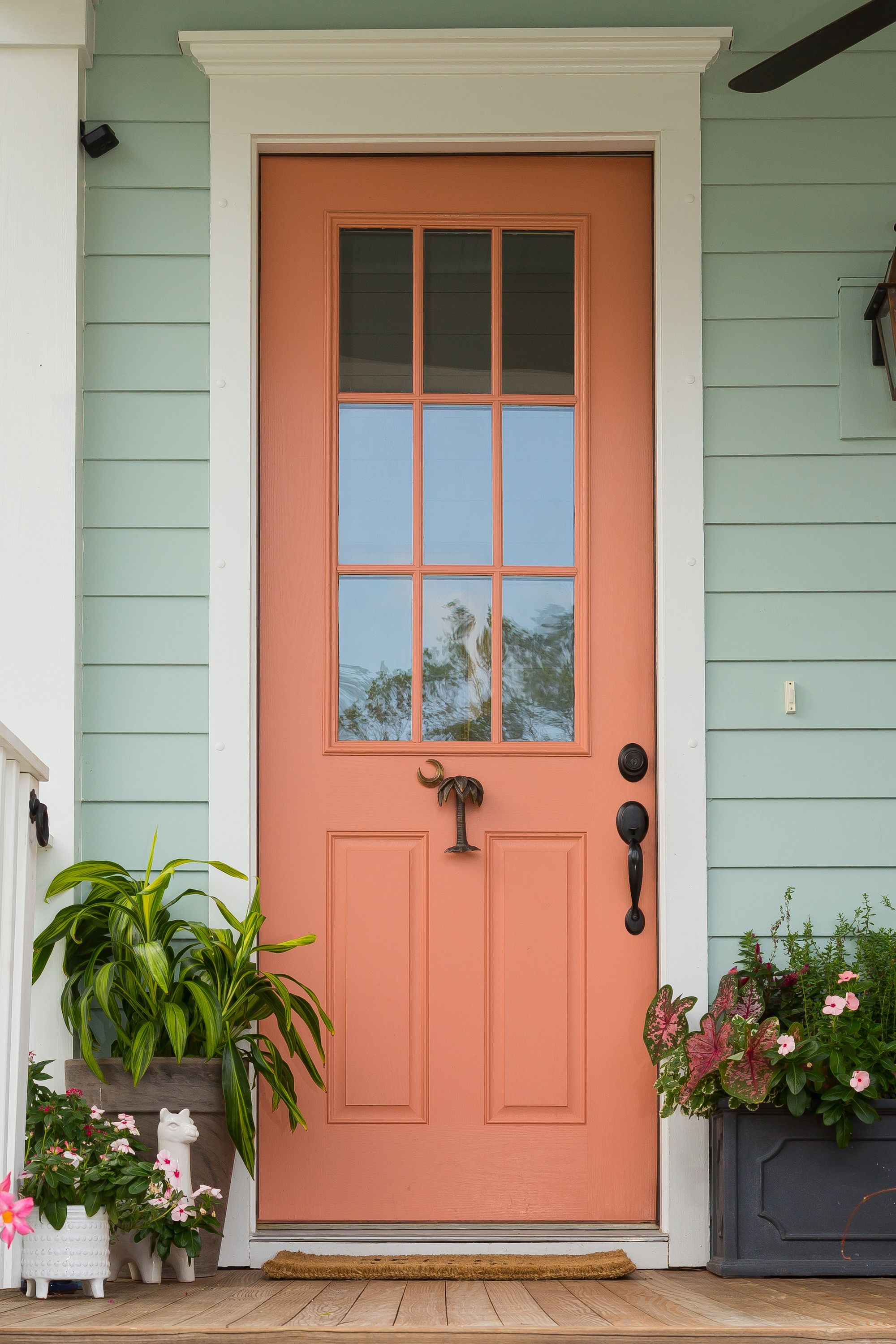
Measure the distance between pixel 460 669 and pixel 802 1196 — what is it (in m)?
1.26

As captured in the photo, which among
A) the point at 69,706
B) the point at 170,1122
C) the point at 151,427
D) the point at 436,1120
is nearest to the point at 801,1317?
the point at 436,1120

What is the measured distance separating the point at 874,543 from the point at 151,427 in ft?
5.32

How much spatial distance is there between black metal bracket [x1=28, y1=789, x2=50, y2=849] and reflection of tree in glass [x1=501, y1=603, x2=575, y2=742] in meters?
0.99

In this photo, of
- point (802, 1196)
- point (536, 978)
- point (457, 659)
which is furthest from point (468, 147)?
point (802, 1196)

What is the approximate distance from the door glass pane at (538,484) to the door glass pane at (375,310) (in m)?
0.28

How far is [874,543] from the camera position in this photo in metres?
2.61

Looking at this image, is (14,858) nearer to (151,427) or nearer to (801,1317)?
(151,427)

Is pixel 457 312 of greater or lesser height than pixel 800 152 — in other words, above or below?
below

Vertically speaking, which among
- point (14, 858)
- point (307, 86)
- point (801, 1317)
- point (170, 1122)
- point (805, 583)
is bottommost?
point (801, 1317)

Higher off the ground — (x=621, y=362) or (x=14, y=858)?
(x=621, y=362)

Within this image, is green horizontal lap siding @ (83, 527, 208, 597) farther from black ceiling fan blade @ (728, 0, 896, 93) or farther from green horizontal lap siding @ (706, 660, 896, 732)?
black ceiling fan blade @ (728, 0, 896, 93)

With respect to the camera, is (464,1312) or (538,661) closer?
(464,1312)

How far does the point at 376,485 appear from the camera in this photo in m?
2.69

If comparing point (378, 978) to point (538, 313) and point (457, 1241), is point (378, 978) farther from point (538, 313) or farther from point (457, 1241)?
point (538, 313)
